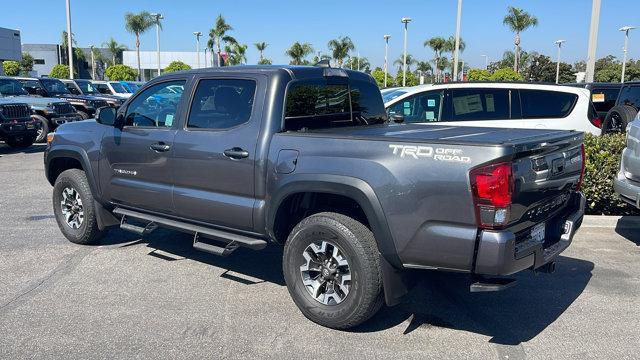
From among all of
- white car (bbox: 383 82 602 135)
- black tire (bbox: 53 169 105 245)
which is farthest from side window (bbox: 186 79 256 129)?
white car (bbox: 383 82 602 135)

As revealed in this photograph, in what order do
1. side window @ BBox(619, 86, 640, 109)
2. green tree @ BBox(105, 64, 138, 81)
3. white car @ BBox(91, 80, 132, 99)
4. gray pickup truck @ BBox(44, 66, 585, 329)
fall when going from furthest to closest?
green tree @ BBox(105, 64, 138, 81)
white car @ BBox(91, 80, 132, 99)
side window @ BBox(619, 86, 640, 109)
gray pickup truck @ BBox(44, 66, 585, 329)

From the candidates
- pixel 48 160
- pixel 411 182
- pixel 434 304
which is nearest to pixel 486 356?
pixel 434 304

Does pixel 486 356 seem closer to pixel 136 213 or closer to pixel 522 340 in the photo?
pixel 522 340

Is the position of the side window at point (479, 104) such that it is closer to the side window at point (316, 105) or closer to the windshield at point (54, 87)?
the side window at point (316, 105)

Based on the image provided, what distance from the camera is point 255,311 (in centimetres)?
446

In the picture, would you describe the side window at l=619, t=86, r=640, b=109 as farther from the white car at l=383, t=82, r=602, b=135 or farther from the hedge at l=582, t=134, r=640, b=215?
the hedge at l=582, t=134, r=640, b=215

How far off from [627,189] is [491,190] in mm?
3360

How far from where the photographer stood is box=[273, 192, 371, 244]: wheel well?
420 cm

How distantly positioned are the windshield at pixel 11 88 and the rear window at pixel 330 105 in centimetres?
1405

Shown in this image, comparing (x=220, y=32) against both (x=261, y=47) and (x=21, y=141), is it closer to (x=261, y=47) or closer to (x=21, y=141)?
(x=261, y=47)

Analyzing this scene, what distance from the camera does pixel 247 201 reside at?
14.7ft

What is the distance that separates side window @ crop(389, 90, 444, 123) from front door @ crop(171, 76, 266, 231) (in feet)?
14.6

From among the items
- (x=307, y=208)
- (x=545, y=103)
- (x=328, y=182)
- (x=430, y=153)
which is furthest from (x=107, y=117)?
(x=545, y=103)

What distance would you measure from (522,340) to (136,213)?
12.0 ft
